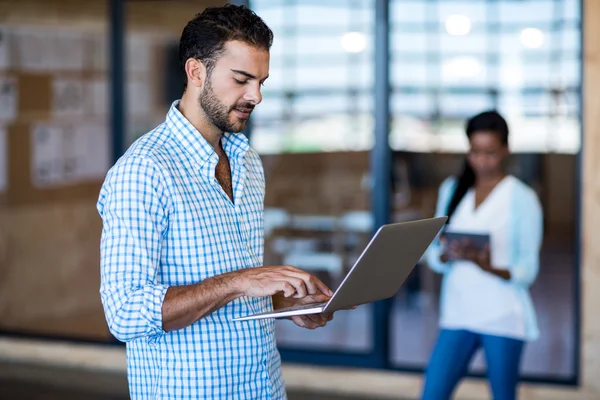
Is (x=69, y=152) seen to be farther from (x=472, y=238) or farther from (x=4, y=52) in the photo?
(x=472, y=238)

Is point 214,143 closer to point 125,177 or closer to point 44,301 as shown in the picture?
point 125,177

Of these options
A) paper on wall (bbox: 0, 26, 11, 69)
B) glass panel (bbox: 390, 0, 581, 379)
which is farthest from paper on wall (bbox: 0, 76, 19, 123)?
glass panel (bbox: 390, 0, 581, 379)

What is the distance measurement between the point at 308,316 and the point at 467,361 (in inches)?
58.1

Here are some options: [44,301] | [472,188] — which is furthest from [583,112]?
[44,301]

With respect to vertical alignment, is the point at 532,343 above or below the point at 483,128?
below

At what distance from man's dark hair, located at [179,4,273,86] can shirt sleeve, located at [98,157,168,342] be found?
321 mm

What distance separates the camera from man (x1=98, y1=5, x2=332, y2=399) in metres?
1.78

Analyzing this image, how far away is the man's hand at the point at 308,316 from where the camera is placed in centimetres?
206

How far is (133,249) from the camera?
1.79 metres

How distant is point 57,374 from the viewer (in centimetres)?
532

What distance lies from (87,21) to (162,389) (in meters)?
4.50

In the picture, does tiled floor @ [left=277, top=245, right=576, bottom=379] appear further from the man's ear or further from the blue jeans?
the man's ear

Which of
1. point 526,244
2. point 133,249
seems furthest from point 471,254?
point 133,249

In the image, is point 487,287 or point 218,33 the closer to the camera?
point 218,33
